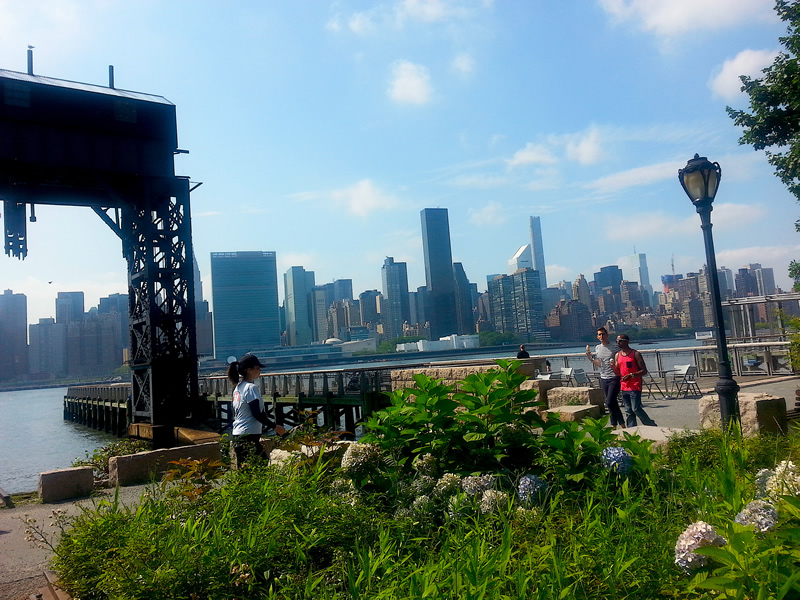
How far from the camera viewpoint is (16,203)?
18.0m

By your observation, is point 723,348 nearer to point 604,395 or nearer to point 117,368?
point 604,395

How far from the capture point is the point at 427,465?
167 inches

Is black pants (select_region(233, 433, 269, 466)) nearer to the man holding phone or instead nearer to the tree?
the man holding phone

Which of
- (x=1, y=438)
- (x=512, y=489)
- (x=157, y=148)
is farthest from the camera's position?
(x=1, y=438)

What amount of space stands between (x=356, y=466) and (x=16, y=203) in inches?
722

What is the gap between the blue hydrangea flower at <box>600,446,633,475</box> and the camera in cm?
384

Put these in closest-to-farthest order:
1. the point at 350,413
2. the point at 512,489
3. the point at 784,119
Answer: the point at 512,489, the point at 784,119, the point at 350,413

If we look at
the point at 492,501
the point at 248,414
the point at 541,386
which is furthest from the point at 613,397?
the point at 492,501

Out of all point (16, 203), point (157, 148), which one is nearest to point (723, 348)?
point (157, 148)

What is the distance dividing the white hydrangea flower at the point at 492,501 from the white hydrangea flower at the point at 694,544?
119 cm

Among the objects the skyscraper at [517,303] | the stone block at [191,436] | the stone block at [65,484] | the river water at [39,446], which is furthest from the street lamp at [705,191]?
the skyscraper at [517,303]

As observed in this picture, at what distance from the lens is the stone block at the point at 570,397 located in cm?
1062

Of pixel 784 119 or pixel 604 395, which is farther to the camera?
pixel 784 119

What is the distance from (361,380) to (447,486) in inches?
812
